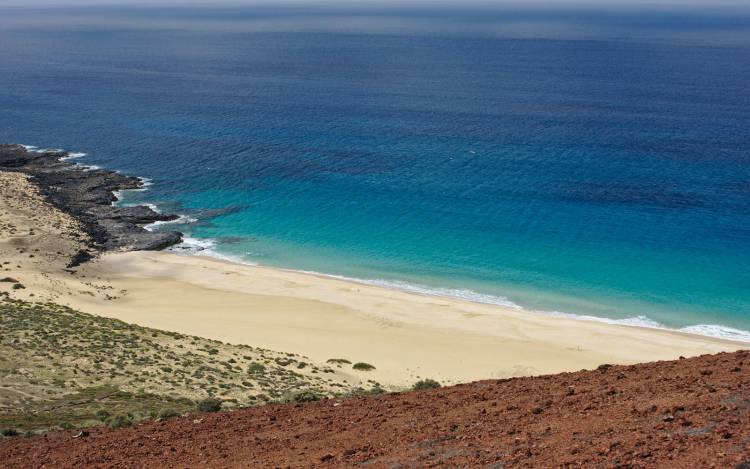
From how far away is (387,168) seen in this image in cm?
8781

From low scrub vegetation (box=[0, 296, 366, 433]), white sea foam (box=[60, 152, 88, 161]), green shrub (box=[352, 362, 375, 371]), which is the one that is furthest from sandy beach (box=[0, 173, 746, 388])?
white sea foam (box=[60, 152, 88, 161])

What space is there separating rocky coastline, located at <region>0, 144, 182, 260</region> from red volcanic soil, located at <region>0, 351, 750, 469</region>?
39561 mm

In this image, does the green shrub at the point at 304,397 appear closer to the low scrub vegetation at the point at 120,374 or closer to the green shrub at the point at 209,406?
the low scrub vegetation at the point at 120,374

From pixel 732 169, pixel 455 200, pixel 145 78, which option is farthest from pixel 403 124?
pixel 145 78

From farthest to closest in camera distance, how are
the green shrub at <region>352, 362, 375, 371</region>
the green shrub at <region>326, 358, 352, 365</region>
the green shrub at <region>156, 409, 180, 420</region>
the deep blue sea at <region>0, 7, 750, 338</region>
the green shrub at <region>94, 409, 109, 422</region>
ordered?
the deep blue sea at <region>0, 7, 750, 338</region>
the green shrub at <region>326, 358, 352, 365</region>
the green shrub at <region>352, 362, 375, 371</region>
the green shrub at <region>94, 409, 109, 422</region>
the green shrub at <region>156, 409, 180, 420</region>

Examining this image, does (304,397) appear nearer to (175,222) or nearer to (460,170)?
(175,222)

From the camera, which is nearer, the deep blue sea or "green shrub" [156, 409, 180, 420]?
"green shrub" [156, 409, 180, 420]

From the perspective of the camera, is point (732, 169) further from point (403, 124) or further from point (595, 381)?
point (595, 381)

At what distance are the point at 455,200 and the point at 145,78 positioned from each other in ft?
337

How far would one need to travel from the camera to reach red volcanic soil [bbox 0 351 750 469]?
57.0 feet

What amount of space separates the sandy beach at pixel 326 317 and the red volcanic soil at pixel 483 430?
1265cm

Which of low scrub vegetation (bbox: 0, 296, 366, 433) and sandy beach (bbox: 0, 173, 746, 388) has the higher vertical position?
sandy beach (bbox: 0, 173, 746, 388)

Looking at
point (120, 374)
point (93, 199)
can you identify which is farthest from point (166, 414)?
point (93, 199)

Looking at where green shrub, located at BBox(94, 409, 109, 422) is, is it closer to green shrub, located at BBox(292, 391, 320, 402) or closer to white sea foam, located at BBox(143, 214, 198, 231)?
green shrub, located at BBox(292, 391, 320, 402)
